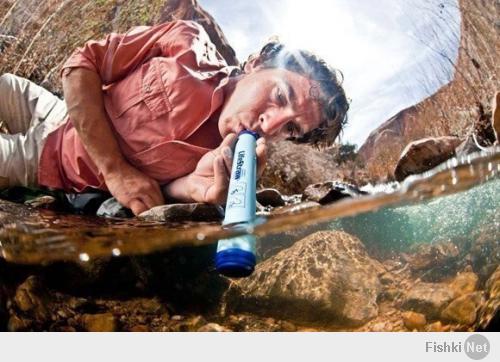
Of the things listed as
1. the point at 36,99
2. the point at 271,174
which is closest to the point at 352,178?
the point at 271,174

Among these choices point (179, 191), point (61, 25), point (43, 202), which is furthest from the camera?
point (61, 25)

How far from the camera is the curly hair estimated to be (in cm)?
204

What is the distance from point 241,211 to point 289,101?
1.01 feet

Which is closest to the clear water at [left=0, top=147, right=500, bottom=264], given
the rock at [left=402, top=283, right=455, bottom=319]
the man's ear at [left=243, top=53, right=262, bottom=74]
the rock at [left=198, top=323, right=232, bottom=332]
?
the rock at [left=402, top=283, right=455, bottom=319]

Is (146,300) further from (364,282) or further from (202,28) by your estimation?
(202,28)

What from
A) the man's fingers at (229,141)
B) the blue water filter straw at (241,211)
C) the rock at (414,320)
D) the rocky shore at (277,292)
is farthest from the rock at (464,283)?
the man's fingers at (229,141)

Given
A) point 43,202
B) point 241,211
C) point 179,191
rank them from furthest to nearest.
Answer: point 43,202
point 179,191
point 241,211

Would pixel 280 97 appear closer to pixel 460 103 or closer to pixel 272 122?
pixel 272 122

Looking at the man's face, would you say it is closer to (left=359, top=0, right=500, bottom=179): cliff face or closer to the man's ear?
the man's ear

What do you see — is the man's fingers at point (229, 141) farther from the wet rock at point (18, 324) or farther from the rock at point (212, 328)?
the wet rock at point (18, 324)

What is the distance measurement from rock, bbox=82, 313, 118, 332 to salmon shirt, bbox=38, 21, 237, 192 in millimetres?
334

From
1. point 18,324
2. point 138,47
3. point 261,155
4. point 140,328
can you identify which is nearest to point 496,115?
point 261,155

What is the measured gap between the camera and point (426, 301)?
2082 mm

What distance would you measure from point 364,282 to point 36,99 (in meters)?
1.02
